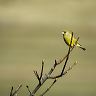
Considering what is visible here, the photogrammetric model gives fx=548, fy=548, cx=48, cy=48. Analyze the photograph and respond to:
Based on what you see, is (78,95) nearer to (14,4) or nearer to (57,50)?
(57,50)

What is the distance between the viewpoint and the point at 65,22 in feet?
18.1

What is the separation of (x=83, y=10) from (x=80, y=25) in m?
0.20

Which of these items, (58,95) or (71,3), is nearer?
(58,95)

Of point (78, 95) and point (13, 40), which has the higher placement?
point (13, 40)

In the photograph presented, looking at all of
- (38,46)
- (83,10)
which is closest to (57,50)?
(38,46)

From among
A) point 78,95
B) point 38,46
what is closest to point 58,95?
point 78,95

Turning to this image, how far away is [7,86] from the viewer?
17.2ft

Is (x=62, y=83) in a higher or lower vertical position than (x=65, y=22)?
lower

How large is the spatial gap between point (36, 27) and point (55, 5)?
0.32 meters

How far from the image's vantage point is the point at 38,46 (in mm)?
5508

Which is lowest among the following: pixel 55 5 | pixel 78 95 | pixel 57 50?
pixel 78 95

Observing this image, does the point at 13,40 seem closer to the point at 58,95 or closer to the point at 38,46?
the point at 38,46

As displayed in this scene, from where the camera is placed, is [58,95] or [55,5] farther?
[55,5]

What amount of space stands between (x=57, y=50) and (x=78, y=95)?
20.1 inches
